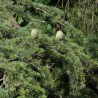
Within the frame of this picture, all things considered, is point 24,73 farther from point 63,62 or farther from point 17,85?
point 63,62

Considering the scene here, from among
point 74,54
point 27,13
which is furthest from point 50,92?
point 27,13

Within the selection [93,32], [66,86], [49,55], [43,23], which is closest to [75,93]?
[66,86]

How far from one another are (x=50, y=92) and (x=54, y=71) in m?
0.12

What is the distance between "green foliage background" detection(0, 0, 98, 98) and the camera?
5.07 feet

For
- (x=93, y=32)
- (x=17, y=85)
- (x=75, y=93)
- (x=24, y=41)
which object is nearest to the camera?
(x=17, y=85)

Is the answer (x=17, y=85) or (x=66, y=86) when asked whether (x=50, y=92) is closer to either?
(x=66, y=86)

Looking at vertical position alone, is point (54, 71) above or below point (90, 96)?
above

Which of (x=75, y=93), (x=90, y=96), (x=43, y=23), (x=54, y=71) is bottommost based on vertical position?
(x=90, y=96)

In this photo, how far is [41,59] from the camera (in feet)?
5.94

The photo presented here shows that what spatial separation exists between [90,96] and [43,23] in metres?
0.58

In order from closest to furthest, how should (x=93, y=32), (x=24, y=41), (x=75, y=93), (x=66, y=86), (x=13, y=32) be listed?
(x=24, y=41), (x=13, y=32), (x=75, y=93), (x=66, y=86), (x=93, y=32)

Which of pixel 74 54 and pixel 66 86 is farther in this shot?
pixel 66 86

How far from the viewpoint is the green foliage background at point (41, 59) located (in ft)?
5.07

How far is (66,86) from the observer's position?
2193 millimetres
